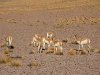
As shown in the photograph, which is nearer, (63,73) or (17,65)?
(63,73)

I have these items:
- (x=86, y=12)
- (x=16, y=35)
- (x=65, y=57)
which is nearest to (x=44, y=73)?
(x=65, y=57)

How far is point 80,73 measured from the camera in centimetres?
1706

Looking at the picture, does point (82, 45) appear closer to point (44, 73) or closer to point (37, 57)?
point (37, 57)

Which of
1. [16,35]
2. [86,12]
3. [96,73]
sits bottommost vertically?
[96,73]

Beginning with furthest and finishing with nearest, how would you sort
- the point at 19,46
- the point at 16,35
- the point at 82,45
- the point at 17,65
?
the point at 16,35 → the point at 19,46 → the point at 82,45 → the point at 17,65

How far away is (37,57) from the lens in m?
22.5

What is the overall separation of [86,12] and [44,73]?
52.0 m

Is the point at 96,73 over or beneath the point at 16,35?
beneath

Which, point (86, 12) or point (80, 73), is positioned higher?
point (86, 12)

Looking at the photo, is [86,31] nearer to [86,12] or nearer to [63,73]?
[63,73]

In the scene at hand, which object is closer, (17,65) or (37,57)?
(17,65)

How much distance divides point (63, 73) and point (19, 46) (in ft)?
Answer: 41.4

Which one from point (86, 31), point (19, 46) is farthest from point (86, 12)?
point (19, 46)

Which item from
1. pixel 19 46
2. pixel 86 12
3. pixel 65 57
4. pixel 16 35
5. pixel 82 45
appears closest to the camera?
pixel 65 57
